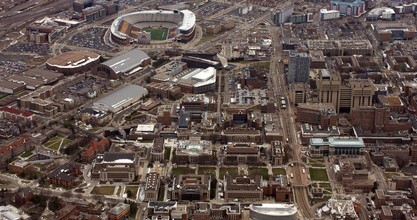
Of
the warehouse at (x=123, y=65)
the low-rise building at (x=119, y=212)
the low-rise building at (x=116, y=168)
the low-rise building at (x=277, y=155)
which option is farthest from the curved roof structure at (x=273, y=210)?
the warehouse at (x=123, y=65)

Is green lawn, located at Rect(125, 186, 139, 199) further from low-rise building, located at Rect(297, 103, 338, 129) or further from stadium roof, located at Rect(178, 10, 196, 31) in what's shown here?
stadium roof, located at Rect(178, 10, 196, 31)

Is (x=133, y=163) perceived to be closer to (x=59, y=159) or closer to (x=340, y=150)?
(x=59, y=159)

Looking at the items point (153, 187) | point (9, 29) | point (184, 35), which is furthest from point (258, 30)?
point (153, 187)

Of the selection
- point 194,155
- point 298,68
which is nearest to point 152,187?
point 194,155

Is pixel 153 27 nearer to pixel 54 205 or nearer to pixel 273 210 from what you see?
pixel 54 205

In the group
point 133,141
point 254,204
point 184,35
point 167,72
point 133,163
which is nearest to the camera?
point 254,204

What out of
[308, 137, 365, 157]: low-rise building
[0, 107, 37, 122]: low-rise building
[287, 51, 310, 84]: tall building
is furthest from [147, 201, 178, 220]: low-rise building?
[287, 51, 310, 84]: tall building
